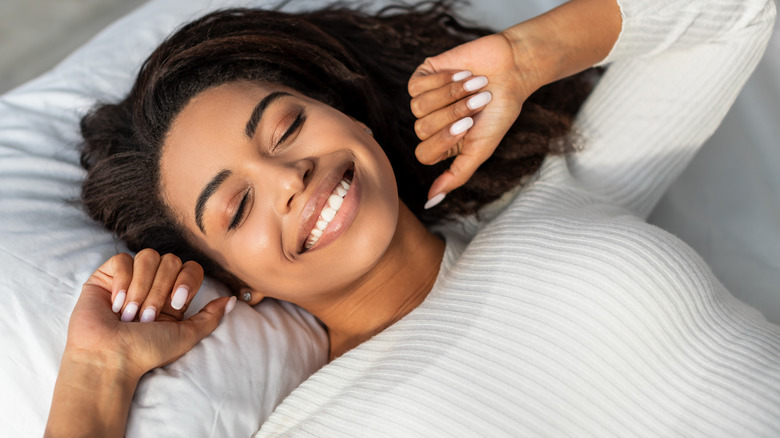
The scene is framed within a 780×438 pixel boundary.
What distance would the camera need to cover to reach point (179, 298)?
1.25 metres

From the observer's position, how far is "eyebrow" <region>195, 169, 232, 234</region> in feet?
4.10

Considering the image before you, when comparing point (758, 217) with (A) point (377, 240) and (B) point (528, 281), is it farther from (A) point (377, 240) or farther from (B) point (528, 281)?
(A) point (377, 240)

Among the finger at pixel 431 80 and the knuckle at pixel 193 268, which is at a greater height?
the finger at pixel 431 80

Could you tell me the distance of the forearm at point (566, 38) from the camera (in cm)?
138

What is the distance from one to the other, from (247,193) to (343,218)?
20 cm

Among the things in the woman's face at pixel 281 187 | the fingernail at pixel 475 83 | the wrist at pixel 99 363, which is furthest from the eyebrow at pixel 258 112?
the wrist at pixel 99 363

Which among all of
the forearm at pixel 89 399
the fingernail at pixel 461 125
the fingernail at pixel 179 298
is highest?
the fingernail at pixel 461 125

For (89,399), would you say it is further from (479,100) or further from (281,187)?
(479,100)

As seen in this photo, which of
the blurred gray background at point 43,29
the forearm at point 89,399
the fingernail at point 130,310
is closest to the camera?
the forearm at point 89,399

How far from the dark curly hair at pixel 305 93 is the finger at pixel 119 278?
161 mm

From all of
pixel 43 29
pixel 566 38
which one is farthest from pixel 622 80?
pixel 43 29

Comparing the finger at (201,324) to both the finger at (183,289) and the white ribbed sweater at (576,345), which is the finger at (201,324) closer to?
the finger at (183,289)

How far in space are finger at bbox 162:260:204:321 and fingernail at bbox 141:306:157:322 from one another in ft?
0.12

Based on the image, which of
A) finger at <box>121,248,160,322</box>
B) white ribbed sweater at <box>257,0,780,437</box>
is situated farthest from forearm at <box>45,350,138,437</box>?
white ribbed sweater at <box>257,0,780,437</box>
